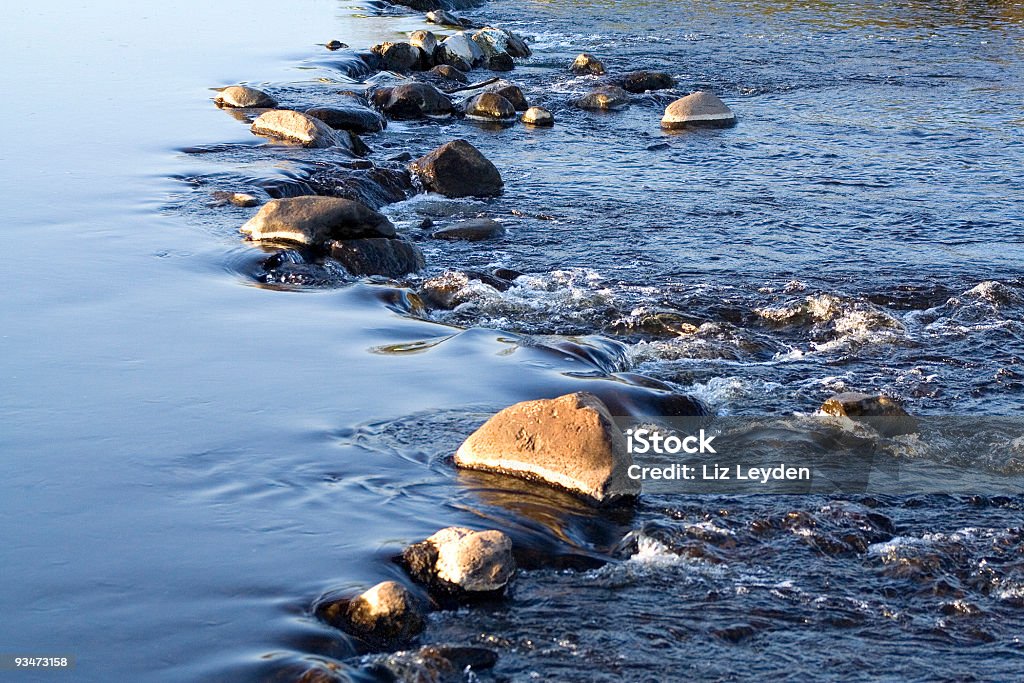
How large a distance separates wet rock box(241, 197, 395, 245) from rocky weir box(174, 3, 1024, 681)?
0.01 m

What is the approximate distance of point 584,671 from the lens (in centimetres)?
467

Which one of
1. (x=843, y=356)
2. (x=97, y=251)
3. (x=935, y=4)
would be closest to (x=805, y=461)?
(x=843, y=356)

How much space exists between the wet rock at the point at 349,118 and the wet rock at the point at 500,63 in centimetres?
514

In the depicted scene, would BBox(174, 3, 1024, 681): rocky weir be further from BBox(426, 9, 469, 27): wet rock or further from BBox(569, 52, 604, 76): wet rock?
BBox(426, 9, 469, 27): wet rock

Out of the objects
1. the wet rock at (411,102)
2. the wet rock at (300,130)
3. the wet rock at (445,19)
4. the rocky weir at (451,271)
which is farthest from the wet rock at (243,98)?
the wet rock at (445,19)

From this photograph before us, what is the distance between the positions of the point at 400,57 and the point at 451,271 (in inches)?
439

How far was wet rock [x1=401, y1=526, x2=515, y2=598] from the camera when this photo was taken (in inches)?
203

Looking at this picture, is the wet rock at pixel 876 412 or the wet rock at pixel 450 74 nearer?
the wet rock at pixel 876 412

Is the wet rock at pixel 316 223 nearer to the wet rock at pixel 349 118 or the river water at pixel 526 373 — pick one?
the river water at pixel 526 373

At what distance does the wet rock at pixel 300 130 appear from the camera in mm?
13750

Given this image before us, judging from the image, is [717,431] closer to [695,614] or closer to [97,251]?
[695,614]

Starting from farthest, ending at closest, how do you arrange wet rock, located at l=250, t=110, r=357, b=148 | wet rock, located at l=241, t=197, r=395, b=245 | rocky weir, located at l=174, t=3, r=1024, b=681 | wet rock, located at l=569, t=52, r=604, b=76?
wet rock, located at l=569, t=52, r=604, b=76, wet rock, located at l=250, t=110, r=357, b=148, wet rock, located at l=241, t=197, r=395, b=245, rocky weir, located at l=174, t=3, r=1024, b=681

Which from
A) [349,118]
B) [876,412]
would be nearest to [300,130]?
[349,118]

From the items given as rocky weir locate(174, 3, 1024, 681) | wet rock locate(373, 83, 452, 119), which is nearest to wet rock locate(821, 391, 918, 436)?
rocky weir locate(174, 3, 1024, 681)
